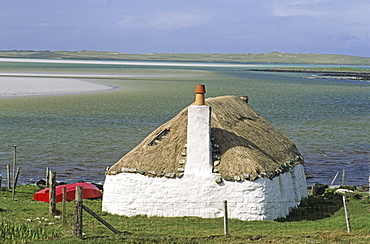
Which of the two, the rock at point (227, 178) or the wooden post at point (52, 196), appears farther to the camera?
the rock at point (227, 178)

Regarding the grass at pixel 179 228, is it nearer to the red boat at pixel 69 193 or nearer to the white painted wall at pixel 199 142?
the red boat at pixel 69 193

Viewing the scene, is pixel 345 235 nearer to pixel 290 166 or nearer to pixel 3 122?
pixel 290 166

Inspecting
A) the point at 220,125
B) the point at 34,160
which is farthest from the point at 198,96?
the point at 34,160

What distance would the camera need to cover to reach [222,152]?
19250 mm

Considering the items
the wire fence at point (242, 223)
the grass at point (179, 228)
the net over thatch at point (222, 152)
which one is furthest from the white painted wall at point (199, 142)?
the grass at point (179, 228)

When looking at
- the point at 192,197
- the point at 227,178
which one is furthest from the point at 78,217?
the point at 227,178

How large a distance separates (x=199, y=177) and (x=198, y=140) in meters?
1.31

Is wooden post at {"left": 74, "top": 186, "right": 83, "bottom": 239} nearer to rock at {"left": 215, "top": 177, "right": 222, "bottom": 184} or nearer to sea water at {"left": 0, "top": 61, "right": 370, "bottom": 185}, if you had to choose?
rock at {"left": 215, "top": 177, "right": 222, "bottom": 184}

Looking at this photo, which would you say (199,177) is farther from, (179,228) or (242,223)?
(179,228)

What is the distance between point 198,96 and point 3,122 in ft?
119

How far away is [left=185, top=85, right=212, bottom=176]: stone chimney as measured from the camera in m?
18.7

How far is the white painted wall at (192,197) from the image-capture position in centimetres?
1823

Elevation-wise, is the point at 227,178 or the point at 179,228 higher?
the point at 227,178

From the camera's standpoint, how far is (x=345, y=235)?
15227 millimetres
